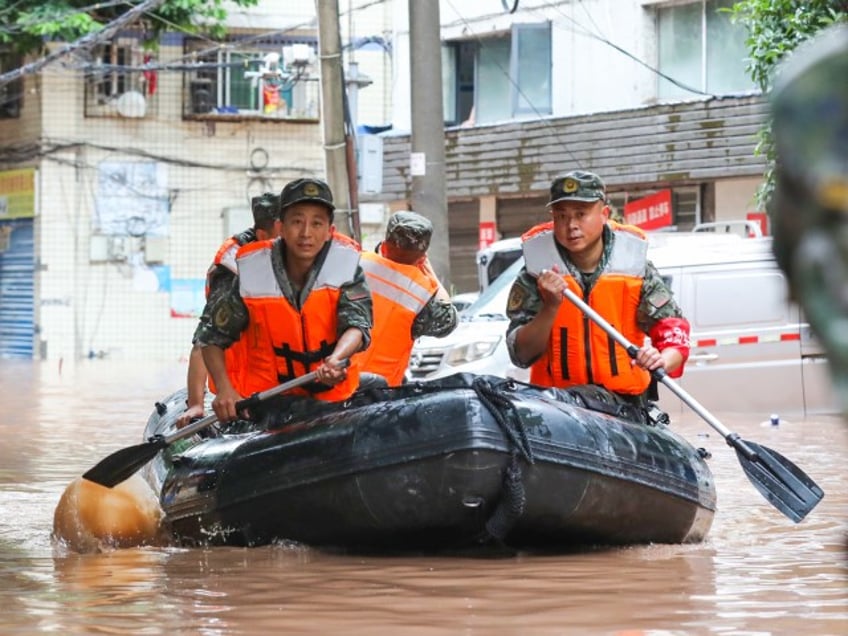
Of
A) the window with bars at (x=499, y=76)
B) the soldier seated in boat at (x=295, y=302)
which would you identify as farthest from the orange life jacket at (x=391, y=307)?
the window with bars at (x=499, y=76)

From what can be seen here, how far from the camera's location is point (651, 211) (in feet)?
77.1

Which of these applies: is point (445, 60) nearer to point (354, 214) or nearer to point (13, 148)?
point (13, 148)

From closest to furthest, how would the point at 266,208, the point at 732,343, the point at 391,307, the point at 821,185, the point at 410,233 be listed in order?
the point at 821,185
the point at 391,307
the point at 410,233
the point at 266,208
the point at 732,343

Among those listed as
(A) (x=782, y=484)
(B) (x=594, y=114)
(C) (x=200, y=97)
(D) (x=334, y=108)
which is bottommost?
(A) (x=782, y=484)

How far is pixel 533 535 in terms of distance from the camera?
7.15 m

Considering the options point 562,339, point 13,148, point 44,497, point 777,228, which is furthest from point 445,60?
point 777,228

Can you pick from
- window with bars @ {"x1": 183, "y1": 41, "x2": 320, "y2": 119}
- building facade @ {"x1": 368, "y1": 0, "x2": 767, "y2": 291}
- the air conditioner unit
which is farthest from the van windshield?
the air conditioner unit

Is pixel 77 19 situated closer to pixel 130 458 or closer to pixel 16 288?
pixel 16 288

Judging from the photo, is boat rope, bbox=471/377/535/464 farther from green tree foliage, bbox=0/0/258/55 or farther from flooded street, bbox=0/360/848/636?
green tree foliage, bbox=0/0/258/55

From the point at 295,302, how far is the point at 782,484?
7.35 feet

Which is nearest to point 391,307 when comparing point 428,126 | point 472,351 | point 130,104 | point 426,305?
point 426,305

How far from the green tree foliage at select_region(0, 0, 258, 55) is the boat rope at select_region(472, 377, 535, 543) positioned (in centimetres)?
1938

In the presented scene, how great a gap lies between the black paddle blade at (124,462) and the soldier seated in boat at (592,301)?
1.67 meters

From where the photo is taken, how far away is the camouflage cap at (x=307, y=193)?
24.4 feet
